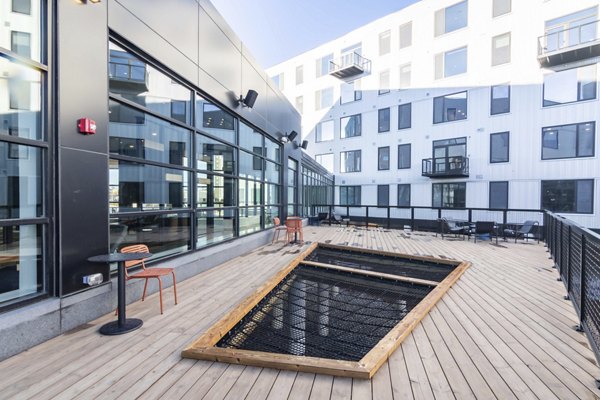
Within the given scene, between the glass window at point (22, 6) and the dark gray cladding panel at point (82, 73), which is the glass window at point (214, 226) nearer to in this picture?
the dark gray cladding panel at point (82, 73)

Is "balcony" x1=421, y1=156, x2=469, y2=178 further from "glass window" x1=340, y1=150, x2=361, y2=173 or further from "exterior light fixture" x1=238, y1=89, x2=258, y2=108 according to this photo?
"exterior light fixture" x1=238, y1=89, x2=258, y2=108

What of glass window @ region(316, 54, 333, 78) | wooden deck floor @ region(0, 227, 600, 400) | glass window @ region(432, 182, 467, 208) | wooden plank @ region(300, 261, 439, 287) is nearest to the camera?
wooden deck floor @ region(0, 227, 600, 400)

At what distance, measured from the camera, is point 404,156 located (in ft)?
54.0

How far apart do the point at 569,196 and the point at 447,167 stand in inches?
186

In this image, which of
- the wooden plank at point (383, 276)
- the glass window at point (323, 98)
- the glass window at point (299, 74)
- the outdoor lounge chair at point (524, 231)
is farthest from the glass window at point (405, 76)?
the wooden plank at point (383, 276)

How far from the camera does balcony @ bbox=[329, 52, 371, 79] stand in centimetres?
1777

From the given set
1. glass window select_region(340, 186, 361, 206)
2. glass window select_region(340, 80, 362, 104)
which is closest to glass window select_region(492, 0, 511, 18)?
glass window select_region(340, 80, 362, 104)

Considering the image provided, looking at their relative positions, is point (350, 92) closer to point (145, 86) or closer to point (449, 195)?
point (449, 195)

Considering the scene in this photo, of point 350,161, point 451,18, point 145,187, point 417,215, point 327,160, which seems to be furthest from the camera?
point 327,160

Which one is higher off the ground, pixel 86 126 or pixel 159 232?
pixel 86 126

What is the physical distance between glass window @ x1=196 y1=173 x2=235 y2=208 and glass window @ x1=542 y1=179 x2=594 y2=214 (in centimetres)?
1340

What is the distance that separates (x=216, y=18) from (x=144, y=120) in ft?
8.71

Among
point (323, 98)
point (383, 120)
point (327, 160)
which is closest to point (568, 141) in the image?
point (383, 120)

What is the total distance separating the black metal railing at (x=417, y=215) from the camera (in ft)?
37.3
